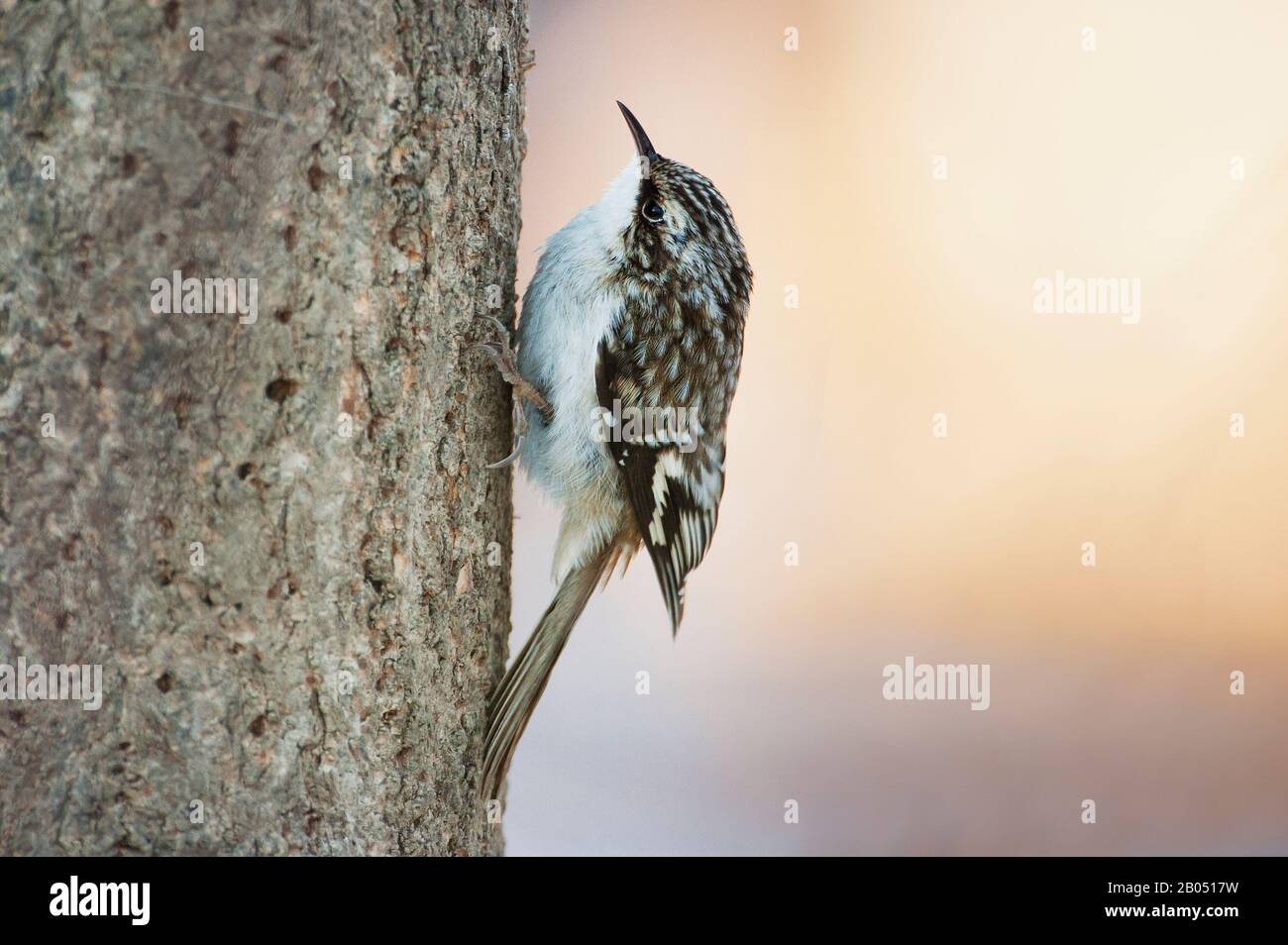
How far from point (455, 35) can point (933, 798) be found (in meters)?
2.88

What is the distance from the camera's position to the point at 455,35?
4.85ft

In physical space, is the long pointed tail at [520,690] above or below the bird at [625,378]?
below

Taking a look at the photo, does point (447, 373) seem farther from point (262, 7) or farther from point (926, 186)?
point (926, 186)

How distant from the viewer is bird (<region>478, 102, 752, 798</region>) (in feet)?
5.98

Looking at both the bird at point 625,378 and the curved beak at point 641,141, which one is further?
the curved beak at point 641,141

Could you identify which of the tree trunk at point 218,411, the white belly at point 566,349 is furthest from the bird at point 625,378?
the tree trunk at point 218,411

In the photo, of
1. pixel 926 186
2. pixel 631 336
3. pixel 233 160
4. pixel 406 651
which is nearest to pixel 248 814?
pixel 406 651

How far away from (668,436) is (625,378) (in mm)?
171

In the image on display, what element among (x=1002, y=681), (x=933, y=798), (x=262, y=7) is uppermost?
(x=262, y=7)

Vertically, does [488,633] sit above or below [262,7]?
below

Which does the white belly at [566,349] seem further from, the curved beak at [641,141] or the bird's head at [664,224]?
the curved beak at [641,141]

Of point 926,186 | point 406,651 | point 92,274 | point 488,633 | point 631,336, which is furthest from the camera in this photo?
point 926,186

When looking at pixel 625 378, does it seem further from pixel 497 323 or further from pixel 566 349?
pixel 497 323

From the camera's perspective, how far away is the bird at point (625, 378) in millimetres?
1824
